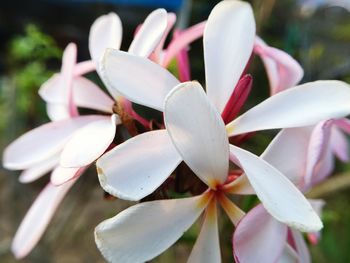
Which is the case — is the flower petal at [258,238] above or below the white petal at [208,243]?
above

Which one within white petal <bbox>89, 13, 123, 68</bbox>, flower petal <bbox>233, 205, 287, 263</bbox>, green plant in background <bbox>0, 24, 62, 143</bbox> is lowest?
green plant in background <bbox>0, 24, 62, 143</bbox>

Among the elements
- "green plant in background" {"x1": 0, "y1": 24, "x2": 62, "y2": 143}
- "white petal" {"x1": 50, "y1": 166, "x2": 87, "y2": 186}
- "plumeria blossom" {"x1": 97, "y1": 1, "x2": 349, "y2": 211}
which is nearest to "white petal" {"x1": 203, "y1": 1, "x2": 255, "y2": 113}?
"plumeria blossom" {"x1": 97, "y1": 1, "x2": 349, "y2": 211}

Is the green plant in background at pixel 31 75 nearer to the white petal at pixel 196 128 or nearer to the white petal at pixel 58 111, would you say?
the white petal at pixel 58 111

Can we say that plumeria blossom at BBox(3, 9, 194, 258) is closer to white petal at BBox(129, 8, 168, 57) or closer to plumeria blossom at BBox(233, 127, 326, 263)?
white petal at BBox(129, 8, 168, 57)

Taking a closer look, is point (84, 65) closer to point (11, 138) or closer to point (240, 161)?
point (240, 161)

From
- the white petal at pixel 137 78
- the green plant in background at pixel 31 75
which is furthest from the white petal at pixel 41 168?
the green plant in background at pixel 31 75

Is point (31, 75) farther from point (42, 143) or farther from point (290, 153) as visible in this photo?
point (290, 153)
